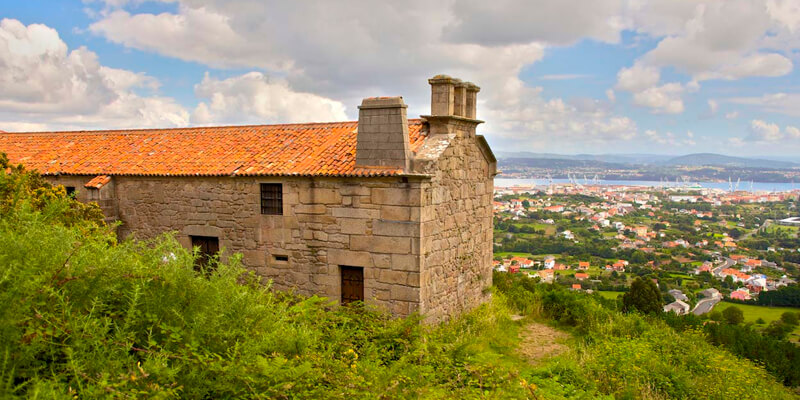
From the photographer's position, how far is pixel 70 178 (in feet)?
48.1

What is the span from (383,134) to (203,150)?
6.16 metres

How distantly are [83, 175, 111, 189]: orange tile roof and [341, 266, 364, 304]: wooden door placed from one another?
7188 millimetres

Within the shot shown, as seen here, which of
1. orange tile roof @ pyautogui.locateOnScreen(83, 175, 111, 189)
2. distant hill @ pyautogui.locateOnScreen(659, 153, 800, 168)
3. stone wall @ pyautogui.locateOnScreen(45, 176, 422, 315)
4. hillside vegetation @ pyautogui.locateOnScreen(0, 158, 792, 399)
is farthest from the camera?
distant hill @ pyautogui.locateOnScreen(659, 153, 800, 168)

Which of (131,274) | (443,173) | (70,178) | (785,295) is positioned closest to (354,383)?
(131,274)

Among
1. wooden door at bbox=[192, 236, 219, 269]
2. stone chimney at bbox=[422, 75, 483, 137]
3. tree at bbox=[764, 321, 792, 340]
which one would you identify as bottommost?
tree at bbox=[764, 321, 792, 340]

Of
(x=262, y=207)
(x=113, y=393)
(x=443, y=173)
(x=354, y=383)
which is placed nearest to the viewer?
(x=113, y=393)

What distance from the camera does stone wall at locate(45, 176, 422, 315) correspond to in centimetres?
1052

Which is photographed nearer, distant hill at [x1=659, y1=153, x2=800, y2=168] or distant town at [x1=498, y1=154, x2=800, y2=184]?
distant town at [x1=498, y1=154, x2=800, y2=184]

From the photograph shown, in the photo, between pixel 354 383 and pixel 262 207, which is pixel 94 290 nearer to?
pixel 354 383

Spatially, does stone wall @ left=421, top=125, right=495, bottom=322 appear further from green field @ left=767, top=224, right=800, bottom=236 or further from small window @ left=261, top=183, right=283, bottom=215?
green field @ left=767, top=224, right=800, bottom=236

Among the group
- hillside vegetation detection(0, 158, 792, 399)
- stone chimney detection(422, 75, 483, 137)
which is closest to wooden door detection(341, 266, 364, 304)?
hillside vegetation detection(0, 158, 792, 399)

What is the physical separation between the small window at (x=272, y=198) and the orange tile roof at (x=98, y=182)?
4.82m

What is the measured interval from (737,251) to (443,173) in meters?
35.2

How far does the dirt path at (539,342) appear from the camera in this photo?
11455 millimetres
